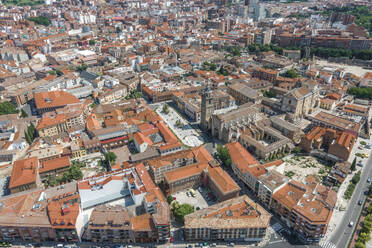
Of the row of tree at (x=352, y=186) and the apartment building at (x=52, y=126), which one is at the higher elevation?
the apartment building at (x=52, y=126)

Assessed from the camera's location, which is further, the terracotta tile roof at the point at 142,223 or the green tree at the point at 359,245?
the terracotta tile roof at the point at 142,223

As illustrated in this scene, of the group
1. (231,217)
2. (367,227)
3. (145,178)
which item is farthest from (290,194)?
(145,178)

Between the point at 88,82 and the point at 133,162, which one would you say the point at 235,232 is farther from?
the point at 88,82

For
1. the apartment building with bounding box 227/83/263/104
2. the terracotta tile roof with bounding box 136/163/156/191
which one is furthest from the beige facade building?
the terracotta tile roof with bounding box 136/163/156/191

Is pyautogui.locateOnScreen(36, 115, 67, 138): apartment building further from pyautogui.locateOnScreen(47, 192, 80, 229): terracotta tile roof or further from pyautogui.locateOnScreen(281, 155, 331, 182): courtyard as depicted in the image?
pyautogui.locateOnScreen(281, 155, 331, 182): courtyard

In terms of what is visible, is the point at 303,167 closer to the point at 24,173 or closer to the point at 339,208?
the point at 339,208

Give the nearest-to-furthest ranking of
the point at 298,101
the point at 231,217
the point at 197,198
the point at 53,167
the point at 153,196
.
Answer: the point at 231,217
the point at 153,196
the point at 197,198
the point at 53,167
the point at 298,101

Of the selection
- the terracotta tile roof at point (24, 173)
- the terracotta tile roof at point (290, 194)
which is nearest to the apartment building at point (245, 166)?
the terracotta tile roof at point (290, 194)

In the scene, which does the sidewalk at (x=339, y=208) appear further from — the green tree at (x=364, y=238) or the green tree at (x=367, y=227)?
the green tree at (x=364, y=238)
